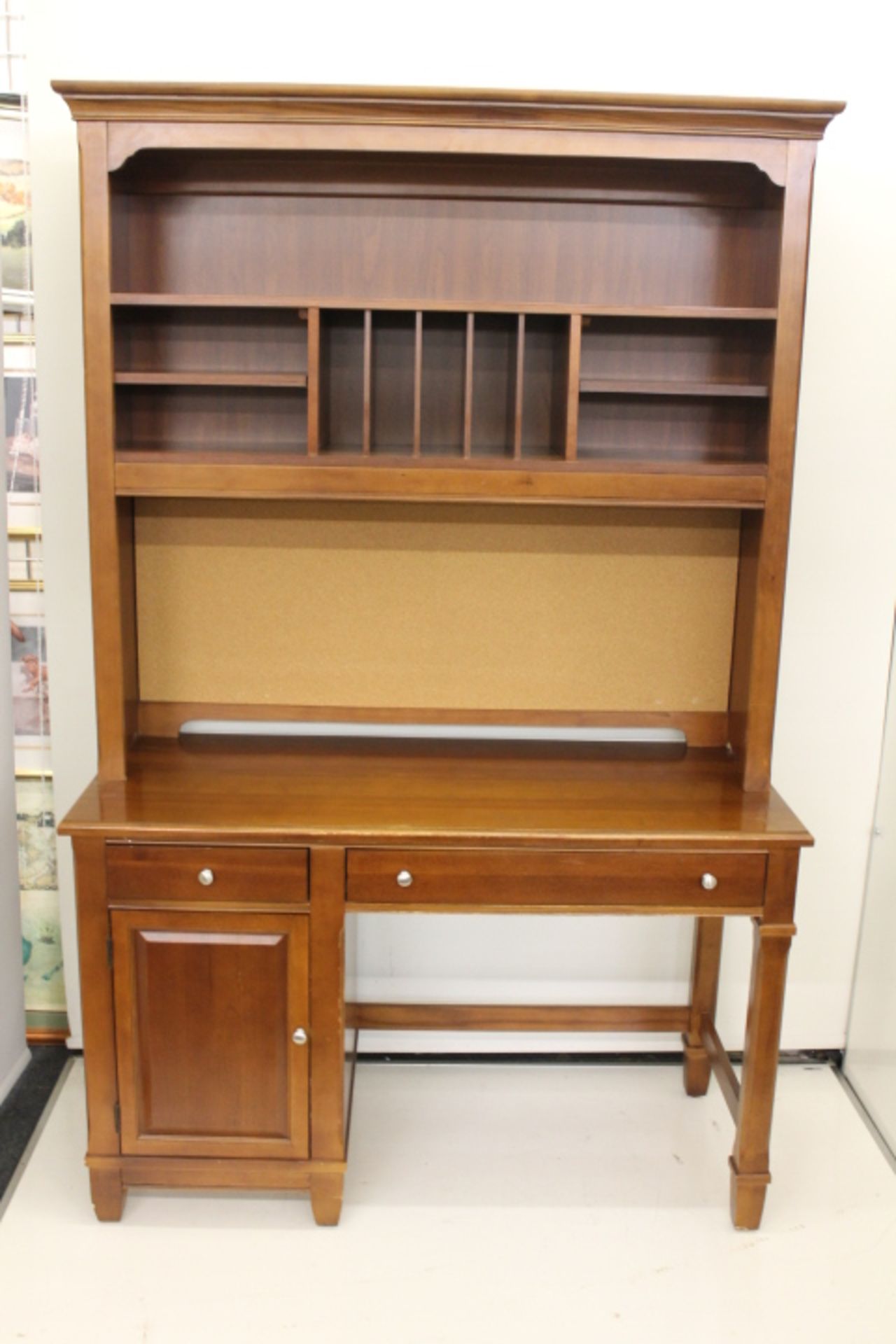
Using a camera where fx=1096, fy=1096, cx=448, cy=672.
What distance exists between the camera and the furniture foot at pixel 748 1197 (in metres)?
2.01

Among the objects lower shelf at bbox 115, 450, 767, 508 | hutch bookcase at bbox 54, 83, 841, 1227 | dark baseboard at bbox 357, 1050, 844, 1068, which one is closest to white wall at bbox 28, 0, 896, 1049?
dark baseboard at bbox 357, 1050, 844, 1068

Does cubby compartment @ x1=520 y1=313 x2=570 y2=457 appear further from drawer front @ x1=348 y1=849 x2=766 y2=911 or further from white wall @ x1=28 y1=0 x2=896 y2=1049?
drawer front @ x1=348 y1=849 x2=766 y2=911

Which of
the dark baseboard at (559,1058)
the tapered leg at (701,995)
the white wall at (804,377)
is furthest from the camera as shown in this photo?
the dark baseboard at (559,1058)

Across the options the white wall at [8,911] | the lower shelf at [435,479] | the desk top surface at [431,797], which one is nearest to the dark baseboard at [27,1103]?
the white wall at [8,911]

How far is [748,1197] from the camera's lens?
202 cm

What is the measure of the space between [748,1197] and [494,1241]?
0.47m

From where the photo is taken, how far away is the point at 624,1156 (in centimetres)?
222

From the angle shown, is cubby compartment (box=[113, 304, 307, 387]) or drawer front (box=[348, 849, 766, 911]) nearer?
drawer front (box=[348, 849, 766, 911])

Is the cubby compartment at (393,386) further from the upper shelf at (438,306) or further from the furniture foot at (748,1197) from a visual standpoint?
the furniture foot at (748,1197)

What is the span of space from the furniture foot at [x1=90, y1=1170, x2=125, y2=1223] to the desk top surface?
0.65 meters

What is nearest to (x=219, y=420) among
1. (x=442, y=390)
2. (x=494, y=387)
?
(x=442, y=390)

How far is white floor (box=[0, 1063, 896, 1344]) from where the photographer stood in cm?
181

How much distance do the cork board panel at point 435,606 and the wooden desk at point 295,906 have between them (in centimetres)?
33

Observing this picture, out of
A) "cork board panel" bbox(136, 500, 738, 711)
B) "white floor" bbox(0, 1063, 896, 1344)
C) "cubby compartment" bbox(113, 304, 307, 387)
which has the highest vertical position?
"cubby compartment" bbox(113, 304, 307, 387)
